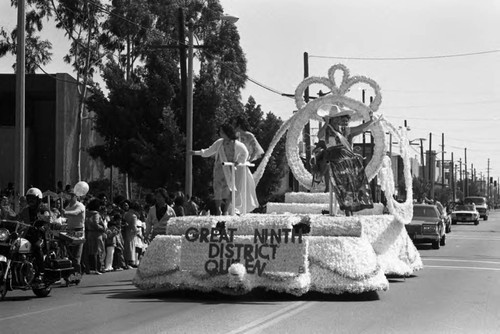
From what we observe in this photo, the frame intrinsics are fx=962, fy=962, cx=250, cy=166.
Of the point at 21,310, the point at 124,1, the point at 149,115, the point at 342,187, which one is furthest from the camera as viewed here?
the point at 124,1

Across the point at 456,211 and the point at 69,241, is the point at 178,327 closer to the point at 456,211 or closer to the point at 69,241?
the point at 69,241

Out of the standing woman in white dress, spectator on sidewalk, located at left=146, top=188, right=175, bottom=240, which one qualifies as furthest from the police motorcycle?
the standing woman in white dress

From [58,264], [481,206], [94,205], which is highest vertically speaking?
[94,205]

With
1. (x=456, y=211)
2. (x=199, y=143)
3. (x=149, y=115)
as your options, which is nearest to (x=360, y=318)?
(x=199, y=143)

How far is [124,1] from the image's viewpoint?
162 ft

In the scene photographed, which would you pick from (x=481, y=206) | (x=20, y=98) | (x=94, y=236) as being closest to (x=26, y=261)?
(x=94, y=236)

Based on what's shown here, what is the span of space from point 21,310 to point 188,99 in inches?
679

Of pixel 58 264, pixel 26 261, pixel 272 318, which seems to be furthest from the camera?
pixel 58 264

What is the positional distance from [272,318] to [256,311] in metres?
0.79

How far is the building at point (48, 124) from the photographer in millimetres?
45188

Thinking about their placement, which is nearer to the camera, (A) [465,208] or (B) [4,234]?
(B) [4,234]

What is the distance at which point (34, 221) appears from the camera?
1523 cm

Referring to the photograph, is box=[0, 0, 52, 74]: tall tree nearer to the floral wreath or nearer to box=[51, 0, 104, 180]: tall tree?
box=[51, 0, 104, 180]: tall tree

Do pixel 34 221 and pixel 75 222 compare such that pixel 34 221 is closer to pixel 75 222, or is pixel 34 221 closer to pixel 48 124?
pixel 75 222
